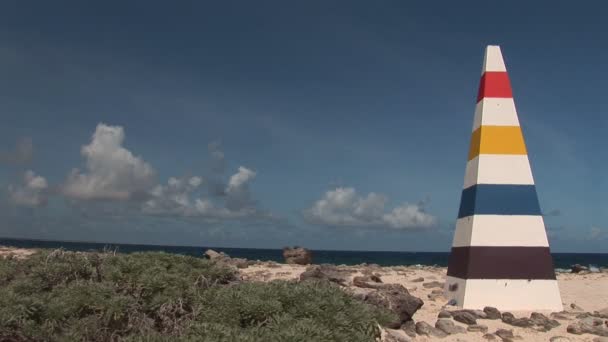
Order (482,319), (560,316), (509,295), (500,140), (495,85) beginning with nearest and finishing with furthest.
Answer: (482,319), (560,316), (509,295), (500,140), (495,85)

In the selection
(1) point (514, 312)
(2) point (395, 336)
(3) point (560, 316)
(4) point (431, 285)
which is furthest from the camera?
(4) point (431, 285)

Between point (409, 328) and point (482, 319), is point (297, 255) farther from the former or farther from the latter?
point (409, 328)

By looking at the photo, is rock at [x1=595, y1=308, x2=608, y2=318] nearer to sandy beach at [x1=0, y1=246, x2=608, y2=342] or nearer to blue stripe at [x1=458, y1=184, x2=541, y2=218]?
sandy beach at [x1=0, y1=246, x2=608, y2=342]

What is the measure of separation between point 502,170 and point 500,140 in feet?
2.09

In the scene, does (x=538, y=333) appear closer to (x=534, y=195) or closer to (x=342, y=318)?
(x=534, y=195)

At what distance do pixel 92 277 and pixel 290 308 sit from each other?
9.93 feet

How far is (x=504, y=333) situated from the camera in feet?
30.2

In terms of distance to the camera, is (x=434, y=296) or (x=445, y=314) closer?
(x=445, y=314)

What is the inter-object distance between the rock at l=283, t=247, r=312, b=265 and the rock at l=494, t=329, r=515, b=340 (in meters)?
18.6

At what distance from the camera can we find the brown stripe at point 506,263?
11.3 meters

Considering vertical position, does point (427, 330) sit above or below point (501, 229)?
below

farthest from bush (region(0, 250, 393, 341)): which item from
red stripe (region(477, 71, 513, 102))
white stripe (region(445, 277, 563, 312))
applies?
red stripe (region(477, 71, 513, 102))

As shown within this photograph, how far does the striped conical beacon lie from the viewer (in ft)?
37.2

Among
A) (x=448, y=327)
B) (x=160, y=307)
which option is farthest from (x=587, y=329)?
(x=160, y=307)
